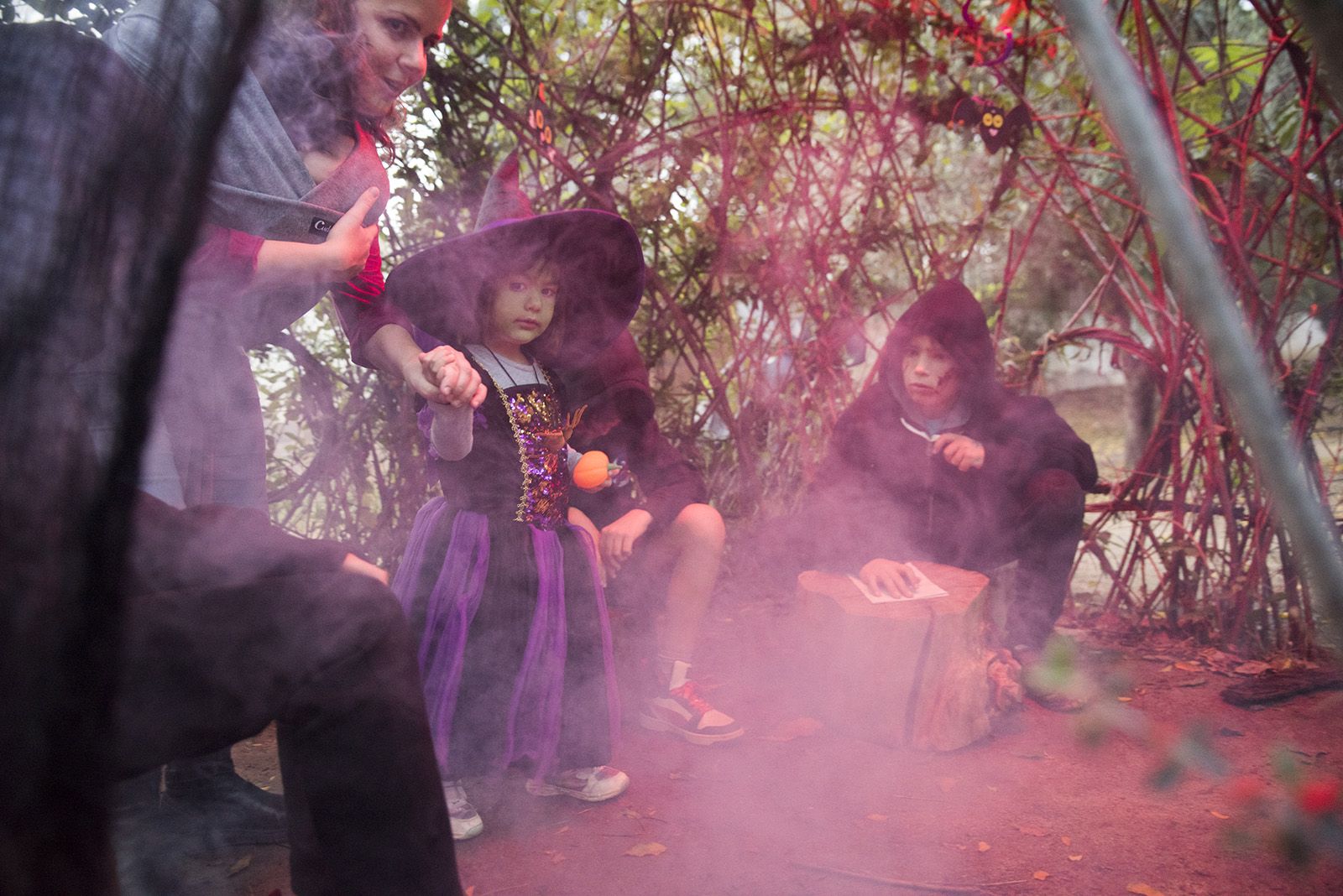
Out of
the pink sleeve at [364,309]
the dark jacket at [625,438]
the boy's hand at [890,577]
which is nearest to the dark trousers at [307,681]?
the pink sleeve at [364,309]

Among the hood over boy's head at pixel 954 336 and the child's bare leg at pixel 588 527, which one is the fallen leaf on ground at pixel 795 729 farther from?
the hood over boy's head at pixel 954 336

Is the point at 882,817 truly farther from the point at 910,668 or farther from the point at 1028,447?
the point at 1028,447

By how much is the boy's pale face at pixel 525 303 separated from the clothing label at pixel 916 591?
4.52ft

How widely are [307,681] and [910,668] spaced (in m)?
2.10

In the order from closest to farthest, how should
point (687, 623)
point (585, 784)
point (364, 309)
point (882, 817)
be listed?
point (364, 309)
point (882, 817)
point (585, 784)
point (687, 623)

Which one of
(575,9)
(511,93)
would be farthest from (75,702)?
(575,9)

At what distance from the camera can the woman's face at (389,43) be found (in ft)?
5.27

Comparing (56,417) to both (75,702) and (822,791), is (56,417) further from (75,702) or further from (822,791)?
(822,791)

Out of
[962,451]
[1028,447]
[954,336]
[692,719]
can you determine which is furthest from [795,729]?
[954,336]

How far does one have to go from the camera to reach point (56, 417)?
3.19 ft

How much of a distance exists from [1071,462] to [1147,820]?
53.5 inches

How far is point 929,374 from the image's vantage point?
3.20 meters

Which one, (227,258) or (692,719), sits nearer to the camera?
(227,258)

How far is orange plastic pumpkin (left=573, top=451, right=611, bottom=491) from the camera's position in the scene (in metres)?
2.54
